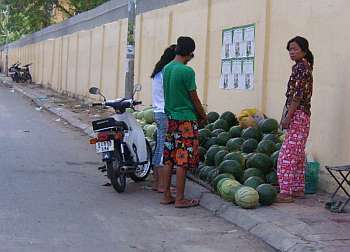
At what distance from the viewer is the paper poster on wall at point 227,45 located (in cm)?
1143

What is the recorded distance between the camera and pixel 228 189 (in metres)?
7.68

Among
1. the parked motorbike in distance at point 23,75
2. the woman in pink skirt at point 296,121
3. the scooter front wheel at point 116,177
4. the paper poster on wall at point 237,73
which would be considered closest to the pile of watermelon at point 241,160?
the woman in pink skirt at point 296,121

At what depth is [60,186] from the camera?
29.3ft

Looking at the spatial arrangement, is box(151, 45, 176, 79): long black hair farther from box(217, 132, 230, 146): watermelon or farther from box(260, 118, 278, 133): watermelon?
box(260, 118, 278, 133): watermelon

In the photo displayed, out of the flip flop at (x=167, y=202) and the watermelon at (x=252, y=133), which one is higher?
the watermelon at (x=252, y=133)

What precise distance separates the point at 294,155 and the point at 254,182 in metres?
0.55

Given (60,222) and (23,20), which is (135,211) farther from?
(23,20)

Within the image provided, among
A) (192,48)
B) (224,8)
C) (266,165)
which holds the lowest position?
(266,165)

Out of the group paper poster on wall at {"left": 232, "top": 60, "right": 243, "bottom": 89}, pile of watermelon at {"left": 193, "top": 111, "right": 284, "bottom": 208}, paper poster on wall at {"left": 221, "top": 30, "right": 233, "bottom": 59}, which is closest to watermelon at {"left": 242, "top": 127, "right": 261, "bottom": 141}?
pile of watermelon at {"left": 193, "top": 111, "right": 284, "bottom": 208}

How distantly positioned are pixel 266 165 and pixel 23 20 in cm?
3962

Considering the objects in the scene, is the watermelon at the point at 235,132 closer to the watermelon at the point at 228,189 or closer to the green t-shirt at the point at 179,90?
the watermelon at the point at 228,189

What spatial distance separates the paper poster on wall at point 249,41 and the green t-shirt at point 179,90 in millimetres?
3115

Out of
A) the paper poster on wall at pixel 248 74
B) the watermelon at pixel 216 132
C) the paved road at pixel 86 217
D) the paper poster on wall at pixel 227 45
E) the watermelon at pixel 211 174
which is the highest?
the paper poster on wall at pixel 227 45

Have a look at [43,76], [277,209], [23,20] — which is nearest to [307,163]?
[277,209]
